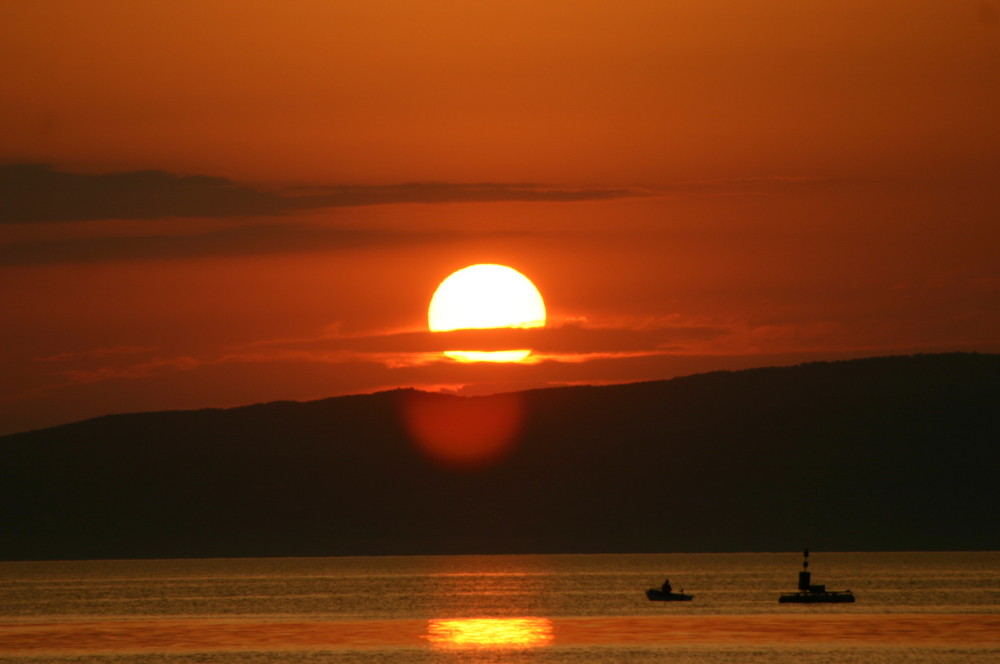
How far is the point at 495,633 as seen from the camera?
122 meters

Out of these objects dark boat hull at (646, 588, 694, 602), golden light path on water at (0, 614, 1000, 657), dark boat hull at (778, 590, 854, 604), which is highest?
dark boat hull at (646, 588, 694, 602)

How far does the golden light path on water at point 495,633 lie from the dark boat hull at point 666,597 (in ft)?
70.4

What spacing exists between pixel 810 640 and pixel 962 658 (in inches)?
586

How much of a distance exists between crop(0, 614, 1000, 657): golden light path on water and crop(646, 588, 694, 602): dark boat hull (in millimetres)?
21450

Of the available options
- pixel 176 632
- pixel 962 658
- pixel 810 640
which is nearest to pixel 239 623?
pixel 176 632

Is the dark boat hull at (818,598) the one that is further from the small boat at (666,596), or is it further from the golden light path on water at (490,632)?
the golden light path on water at (490,632)

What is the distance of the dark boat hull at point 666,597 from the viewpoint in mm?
158125

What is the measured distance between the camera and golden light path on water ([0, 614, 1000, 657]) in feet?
353

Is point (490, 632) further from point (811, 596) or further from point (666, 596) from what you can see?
point (811, 596)

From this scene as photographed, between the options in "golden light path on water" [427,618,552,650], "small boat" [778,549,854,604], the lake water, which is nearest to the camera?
the lake water

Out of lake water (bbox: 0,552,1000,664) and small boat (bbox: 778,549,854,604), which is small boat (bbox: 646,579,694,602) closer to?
lake water (bbox: 0,552,1000,664)

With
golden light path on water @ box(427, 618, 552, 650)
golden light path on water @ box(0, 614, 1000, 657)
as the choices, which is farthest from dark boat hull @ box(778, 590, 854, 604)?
golden light path on water @ box(427, 618, 552, 650)

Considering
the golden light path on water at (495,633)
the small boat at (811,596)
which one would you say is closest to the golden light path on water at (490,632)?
the golden light path on water at (495,633)

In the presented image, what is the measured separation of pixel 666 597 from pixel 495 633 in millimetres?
40399
